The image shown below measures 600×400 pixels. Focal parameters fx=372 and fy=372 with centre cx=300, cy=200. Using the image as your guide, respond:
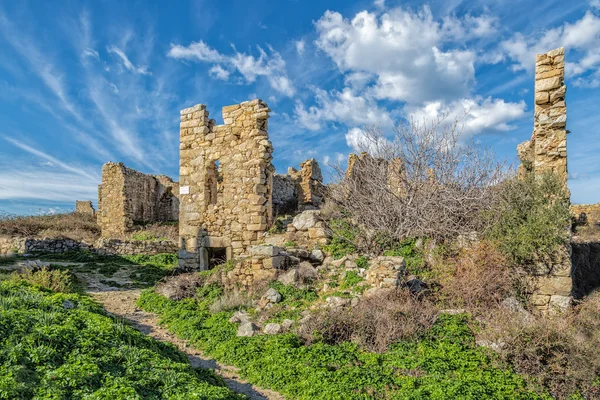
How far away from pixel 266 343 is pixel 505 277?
502cm

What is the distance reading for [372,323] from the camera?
600cm

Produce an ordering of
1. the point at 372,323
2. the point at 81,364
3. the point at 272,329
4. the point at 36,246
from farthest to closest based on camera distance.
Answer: the point at 36,246, the point at 272,329, the point at 372,323, the point at 81,364

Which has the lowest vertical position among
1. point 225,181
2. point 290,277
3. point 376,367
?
point 376,367

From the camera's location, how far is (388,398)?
171 inches

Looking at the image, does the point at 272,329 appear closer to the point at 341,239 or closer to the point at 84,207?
the point at 341,239

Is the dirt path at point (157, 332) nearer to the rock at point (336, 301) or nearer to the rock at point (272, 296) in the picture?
the rock at point (272, 296)

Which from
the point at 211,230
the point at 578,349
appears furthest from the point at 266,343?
the point at 211,230

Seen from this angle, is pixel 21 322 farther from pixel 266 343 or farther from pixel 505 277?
pixel 505 277

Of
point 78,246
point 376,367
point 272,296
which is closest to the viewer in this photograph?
point 376,367

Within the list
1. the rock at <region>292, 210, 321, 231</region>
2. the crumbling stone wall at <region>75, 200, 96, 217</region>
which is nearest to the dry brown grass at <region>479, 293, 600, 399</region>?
the rock at <region>292, 210, 321, 231</region>

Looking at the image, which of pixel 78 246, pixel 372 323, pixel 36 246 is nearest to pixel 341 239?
pixel 372 323

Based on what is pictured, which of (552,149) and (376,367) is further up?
(552,149)

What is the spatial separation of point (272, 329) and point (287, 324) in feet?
0.90

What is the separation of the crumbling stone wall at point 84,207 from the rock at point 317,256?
24951mm
